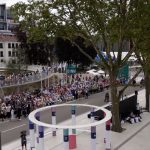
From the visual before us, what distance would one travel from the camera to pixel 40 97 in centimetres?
3228

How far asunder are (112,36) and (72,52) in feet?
136

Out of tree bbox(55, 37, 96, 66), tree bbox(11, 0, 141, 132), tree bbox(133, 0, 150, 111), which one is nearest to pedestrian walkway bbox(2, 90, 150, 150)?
tree bbox(11, 0, 141, 132)

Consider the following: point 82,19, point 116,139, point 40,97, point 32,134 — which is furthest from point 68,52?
point 32,134

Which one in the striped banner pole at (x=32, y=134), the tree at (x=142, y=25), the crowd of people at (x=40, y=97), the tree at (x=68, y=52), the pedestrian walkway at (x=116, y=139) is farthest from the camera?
the tree at (x=68, y=52)

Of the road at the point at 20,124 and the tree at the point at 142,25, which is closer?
the tree at the point at 142,25

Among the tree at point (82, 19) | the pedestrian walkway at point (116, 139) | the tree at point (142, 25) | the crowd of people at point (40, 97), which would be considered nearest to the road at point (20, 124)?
the crowd of people at point (40, 97)

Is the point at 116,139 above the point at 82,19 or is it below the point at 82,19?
below

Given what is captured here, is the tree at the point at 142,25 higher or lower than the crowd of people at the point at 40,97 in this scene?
higher

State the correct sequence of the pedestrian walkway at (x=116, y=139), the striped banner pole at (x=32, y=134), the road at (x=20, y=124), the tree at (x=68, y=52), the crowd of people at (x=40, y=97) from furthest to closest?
the tree at (x=68, y=52), the crowd of people at (x=40, y=97), the road at (x=20, y=124), the pedestrian walkway at (x=116, y=139), the striped banner pole at (x=32, y=134)

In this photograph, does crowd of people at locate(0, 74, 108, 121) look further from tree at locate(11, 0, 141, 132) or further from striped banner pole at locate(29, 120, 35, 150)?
striped banner pole at locate(29, 120, 35, 150)

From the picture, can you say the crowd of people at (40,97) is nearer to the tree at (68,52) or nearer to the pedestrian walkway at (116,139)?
the pedestrian walkway at (116,139)

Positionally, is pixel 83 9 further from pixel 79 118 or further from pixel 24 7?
pixel 79 118

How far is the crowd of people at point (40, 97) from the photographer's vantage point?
28.1 meters

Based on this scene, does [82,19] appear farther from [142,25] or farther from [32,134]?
[32,134]
